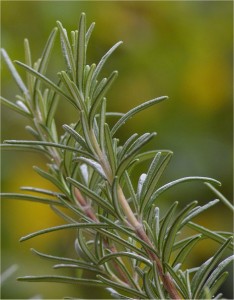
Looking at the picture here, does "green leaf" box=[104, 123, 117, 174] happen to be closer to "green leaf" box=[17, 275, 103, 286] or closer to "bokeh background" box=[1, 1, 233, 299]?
"green leaf" box=[17, 275, 103, 286]

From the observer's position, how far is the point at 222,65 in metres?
1.74

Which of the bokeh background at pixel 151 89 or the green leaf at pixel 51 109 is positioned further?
the bokeh background at pixel 151 89

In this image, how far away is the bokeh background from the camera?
1.48 m

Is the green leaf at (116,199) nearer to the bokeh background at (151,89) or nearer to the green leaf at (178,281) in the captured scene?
the green leaf at (178,281)

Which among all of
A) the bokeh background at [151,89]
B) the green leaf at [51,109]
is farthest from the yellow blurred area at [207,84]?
the green leaf at [51,109]

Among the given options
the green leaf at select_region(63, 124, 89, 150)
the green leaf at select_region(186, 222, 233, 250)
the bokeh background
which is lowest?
the green leaf at select_region(186, 222, 233, 250)

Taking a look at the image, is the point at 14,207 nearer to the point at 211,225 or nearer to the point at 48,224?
the point at 48,224

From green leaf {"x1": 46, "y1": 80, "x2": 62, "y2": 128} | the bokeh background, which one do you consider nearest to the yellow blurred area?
the bokeh background

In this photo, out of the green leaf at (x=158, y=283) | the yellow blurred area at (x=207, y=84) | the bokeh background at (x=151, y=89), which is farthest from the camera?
the yellow blurred area at (x=207, y=84)

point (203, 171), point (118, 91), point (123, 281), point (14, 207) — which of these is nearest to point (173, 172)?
point (203, 171)

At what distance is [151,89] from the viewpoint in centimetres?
166

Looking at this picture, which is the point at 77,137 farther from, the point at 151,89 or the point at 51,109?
the point at 151,89

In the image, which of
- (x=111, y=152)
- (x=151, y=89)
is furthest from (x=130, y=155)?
(x=151, y=89)

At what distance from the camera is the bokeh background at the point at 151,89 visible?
4.85 feet
